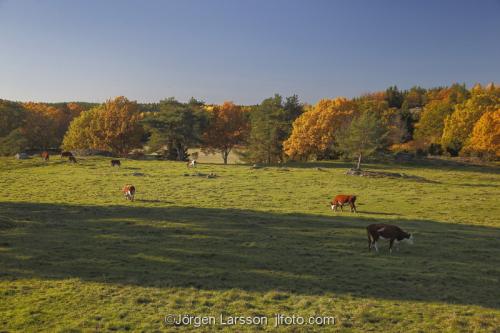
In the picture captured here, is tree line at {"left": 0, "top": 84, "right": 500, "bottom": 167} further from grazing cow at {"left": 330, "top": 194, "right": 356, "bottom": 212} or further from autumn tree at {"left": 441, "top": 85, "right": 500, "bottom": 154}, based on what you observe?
grazing cow at {"left": 330, "top": 194, "right": 356, "bottom": 212}

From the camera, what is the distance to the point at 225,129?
8888 centimetres

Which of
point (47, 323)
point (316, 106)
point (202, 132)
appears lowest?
point (47, 323)

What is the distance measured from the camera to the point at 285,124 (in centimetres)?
8181

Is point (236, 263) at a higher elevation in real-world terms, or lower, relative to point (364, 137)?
lower

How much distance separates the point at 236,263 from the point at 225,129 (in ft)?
242

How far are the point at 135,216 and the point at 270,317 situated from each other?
16.4 metres

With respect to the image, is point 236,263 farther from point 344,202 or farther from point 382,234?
point 344,202

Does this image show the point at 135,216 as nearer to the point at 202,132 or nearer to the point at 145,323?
the point at 145,323

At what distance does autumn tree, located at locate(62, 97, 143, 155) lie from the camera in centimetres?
8356

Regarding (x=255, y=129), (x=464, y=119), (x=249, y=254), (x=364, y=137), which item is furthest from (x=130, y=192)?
(x=464, y=119)

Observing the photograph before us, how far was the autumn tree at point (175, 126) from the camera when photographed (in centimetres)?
7688

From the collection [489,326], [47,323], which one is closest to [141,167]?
[47,323]

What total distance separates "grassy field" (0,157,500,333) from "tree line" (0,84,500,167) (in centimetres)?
3789

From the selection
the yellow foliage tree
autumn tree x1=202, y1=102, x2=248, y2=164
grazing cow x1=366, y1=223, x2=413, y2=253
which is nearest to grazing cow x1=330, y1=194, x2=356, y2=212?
grazing cow x1=366, y1=223, x2=413, y2=253
